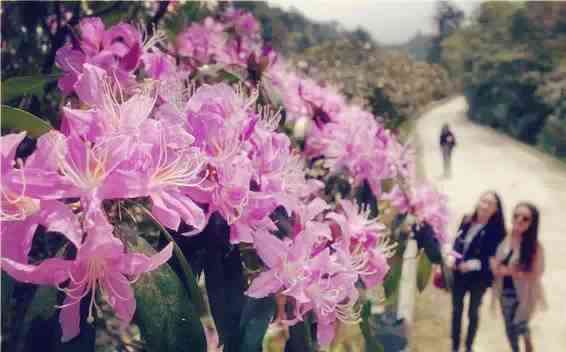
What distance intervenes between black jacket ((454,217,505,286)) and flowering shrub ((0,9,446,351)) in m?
2.68

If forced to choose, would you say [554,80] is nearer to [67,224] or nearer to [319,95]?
[319,95]

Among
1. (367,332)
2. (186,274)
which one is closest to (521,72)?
(367,332)

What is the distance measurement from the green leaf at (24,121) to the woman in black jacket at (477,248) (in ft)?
10.9

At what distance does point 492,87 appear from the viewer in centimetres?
2130

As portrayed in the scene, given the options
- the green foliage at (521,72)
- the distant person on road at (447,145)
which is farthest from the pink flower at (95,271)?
the green foliage at (521,72)

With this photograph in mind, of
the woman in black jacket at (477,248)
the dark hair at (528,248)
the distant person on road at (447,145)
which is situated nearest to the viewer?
the dark hair at (528,248)

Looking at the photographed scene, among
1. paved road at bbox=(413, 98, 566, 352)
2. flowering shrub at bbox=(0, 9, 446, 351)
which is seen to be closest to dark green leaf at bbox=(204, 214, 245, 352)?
flowering shrub at bbox=(0, 9, 446, 351)

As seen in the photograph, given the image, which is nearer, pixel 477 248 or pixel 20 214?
pixel 20 214

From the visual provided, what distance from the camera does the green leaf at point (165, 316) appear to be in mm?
702

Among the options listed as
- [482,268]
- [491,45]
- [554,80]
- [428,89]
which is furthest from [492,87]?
[482,268]

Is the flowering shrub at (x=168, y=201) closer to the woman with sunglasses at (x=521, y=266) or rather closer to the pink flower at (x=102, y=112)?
the pink flower at (x=102, y=112)

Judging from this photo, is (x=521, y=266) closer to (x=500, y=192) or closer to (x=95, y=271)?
(x=95, y=271)

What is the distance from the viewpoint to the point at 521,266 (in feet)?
12.0

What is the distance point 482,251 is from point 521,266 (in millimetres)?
237
